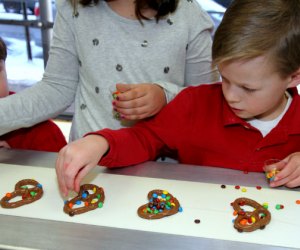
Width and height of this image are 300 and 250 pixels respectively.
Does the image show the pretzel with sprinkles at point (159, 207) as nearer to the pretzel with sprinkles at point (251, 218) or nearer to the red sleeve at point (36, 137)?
the pretzel with sprinkles at point (251, 218)

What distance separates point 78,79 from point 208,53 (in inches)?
15.2

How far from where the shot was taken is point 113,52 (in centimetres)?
113

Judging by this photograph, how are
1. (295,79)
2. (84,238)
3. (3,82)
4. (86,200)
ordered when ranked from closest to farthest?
1. (84,238)
2. (86,200)
3. (295,79)
4. (3,82)

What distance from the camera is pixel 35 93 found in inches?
43.5

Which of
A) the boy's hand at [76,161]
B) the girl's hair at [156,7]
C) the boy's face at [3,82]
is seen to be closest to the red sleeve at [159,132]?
the boy's hand at [76,161]

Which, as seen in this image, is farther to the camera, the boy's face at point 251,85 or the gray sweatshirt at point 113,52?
the gray sweatshirt at point 113,52

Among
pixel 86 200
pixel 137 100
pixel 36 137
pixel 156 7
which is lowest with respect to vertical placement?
pixel 36 137

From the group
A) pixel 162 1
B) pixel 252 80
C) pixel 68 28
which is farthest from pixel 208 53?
pixel 68 28

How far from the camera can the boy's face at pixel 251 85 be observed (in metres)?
0.88

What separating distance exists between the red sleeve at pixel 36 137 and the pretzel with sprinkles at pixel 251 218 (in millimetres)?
643

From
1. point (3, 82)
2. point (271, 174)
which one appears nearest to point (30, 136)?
point (3, 82)

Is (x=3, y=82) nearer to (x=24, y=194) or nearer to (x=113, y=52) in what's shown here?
(x=113, y=52)

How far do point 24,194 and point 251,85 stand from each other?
526mm

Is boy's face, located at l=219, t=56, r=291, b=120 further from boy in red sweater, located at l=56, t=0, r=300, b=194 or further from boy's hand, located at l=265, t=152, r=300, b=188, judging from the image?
boy's hand, located at l=265, t=152, r=300, b=188
